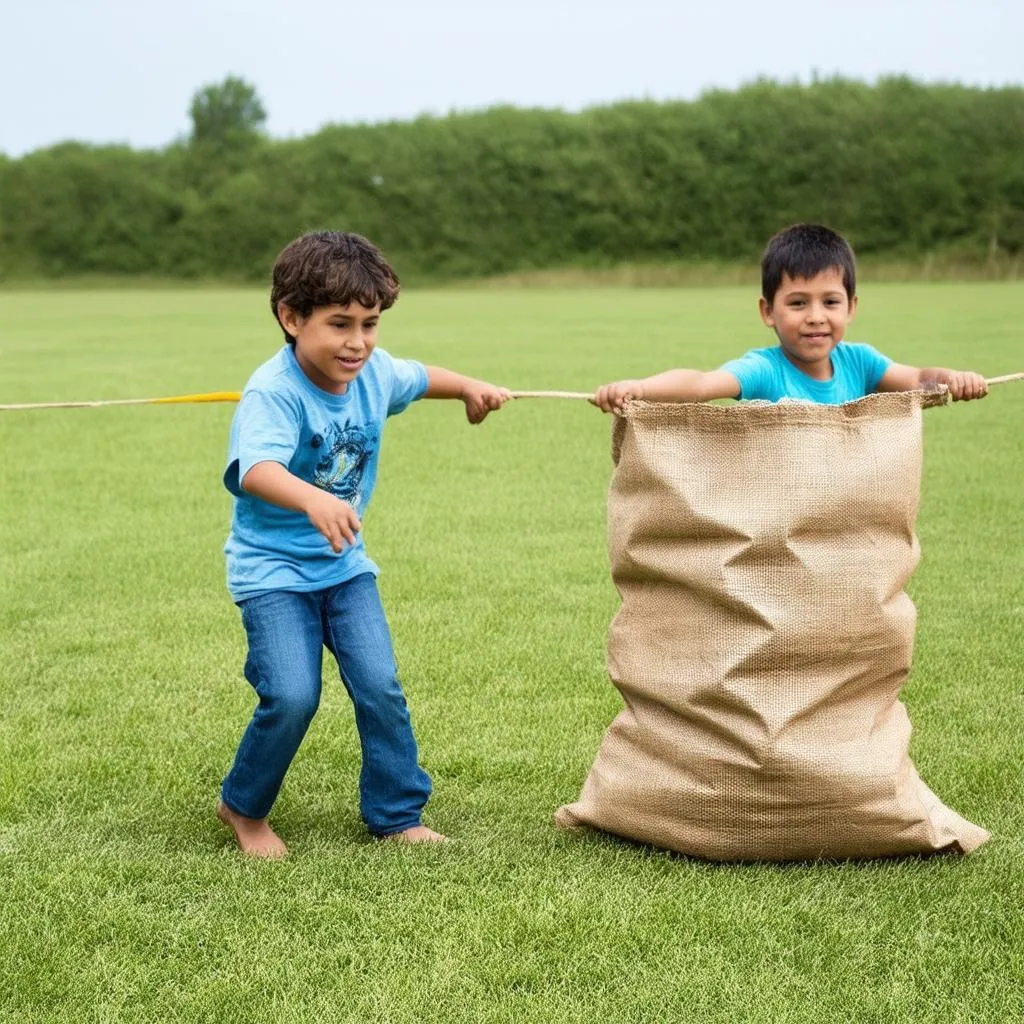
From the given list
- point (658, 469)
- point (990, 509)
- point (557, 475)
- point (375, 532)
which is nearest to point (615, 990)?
point (658, 469)

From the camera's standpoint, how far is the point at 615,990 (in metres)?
2.25

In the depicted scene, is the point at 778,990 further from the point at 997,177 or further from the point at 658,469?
the point at 997,177

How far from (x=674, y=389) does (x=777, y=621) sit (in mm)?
513

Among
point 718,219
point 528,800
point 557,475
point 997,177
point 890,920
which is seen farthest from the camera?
point 718,219

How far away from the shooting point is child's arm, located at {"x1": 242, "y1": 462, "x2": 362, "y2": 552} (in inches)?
101

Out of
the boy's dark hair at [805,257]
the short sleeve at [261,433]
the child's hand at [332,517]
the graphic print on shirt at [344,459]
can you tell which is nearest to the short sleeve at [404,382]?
the graphic print on shirt at [344,459]

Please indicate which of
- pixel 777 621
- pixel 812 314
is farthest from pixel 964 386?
pixel 777 621

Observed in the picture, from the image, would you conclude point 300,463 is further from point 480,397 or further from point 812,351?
point 812,351

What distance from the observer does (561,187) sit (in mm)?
41938

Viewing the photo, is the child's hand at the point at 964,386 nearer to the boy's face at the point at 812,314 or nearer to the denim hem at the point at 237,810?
the boy's face at the point at 812,314

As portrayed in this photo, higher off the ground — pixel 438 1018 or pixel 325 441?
pixel 325 441

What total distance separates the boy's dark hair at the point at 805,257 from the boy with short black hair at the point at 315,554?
636mm

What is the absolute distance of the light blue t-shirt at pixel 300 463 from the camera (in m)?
2.83

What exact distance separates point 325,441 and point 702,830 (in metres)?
1.03
